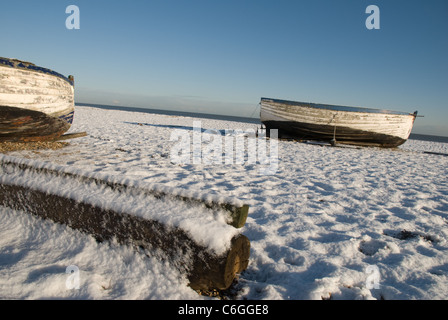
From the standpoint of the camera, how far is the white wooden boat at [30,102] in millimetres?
4340

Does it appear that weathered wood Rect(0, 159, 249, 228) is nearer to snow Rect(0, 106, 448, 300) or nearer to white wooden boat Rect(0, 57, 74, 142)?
snow Rect(0, 106, 448, 300)

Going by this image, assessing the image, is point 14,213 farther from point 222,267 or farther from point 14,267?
point 222,267

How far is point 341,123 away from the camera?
10234 millimetres

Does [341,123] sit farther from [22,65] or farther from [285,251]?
[22,65]

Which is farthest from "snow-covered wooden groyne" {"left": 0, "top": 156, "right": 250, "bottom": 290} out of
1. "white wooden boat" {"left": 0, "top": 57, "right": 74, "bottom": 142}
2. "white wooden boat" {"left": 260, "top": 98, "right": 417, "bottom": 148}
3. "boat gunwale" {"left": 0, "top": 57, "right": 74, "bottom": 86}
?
"white wooden boat" {"left": 260, "top": 98, "right": 417, "bottom": 148}

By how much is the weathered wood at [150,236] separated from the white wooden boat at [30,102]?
378 cm

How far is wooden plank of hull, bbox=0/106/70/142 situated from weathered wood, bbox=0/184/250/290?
3819 millimetres

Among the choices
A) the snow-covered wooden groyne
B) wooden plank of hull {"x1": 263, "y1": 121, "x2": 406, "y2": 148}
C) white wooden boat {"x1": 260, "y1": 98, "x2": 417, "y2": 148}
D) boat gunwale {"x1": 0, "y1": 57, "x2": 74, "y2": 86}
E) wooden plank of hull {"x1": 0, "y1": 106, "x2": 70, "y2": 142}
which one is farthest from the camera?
wooden plank of hull {"x1": 263, "y1": 121, "x2": 406, "y2": 148}

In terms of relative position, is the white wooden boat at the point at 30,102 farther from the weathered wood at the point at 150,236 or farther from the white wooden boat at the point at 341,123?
the white wooden boat at the point at 341,123

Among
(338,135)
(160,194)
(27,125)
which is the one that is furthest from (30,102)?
(338,135)

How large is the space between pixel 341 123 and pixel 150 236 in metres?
10.5

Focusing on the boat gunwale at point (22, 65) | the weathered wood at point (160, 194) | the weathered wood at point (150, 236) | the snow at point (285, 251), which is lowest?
the snow at point (285, 251)

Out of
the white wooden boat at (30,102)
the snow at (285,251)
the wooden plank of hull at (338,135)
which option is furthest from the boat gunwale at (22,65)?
the wooden plank of hull at (338,135)

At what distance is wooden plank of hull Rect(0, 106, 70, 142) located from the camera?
4.51 meters
